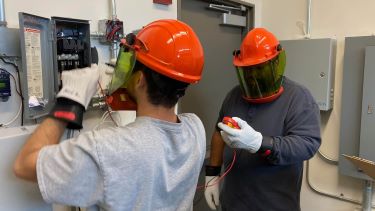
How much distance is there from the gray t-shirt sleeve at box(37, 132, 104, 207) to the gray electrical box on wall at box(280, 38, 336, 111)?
2102 mm

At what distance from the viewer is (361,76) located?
2.32 metres

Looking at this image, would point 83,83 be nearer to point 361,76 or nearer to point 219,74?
point 219,74

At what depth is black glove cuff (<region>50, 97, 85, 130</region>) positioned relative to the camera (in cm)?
83

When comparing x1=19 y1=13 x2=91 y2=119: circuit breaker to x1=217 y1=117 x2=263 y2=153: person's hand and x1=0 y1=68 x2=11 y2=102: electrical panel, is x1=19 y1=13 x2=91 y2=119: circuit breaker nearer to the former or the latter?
x1=0 y1=68 x2=11 y2=102: electrical panel

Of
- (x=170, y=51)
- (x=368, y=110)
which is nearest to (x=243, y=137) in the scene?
(x=170, y=51)

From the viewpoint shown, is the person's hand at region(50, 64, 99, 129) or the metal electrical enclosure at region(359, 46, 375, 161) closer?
the person's hand at region(50, 64, 99, 129)

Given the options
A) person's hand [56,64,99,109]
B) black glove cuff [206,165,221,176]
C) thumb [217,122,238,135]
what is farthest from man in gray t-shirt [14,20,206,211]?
black glove cuff [206,165,221,176]

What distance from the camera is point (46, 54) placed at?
1252mm

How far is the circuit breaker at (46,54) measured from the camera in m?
1.17

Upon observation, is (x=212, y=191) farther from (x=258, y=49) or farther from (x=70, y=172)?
(x=70, y=172)

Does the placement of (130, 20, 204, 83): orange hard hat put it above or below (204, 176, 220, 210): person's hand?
above

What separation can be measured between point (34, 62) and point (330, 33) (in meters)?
2.20

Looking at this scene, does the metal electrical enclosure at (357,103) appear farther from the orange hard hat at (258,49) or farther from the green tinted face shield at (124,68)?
the green tinted face shield at (124,68)

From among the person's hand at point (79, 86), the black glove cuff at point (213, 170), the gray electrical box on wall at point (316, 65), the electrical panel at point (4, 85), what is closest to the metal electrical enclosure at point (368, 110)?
the gray electrical box on wall at point (316, 65)
